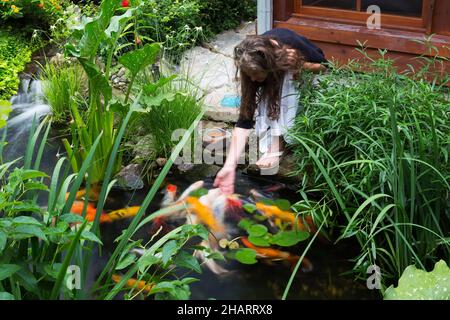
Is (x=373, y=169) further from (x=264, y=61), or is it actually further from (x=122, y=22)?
(x=122, y=22)

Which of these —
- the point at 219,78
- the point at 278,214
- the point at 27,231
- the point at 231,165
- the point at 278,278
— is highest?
the point at 27,231

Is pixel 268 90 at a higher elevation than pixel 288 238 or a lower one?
higher

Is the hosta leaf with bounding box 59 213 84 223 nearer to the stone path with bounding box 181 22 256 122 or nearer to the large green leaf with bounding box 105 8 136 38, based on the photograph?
the large green leaf with bounding box 105 8 136 38

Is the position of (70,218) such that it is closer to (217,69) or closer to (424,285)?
(424,285)

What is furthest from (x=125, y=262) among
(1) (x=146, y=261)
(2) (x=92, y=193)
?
(2) (x=92, y=193)

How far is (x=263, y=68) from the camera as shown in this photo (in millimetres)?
4098

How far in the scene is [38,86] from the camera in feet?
21.6

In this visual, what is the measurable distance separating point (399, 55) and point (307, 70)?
123 cm

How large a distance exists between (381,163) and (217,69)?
9.84ft

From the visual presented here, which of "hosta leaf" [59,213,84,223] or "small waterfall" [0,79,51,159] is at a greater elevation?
"hosta leaf" [59,213,84,223]

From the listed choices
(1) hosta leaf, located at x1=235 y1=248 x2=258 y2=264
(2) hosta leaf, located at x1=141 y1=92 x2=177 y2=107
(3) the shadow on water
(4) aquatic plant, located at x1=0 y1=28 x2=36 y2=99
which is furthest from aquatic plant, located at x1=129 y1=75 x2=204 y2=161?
(4) aquatic plant, located at x1=0 y1=28 x2=36 y2=99

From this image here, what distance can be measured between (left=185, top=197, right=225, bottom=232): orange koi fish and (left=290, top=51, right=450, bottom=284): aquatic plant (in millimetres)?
643

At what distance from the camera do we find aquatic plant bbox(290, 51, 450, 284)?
3285 mm
